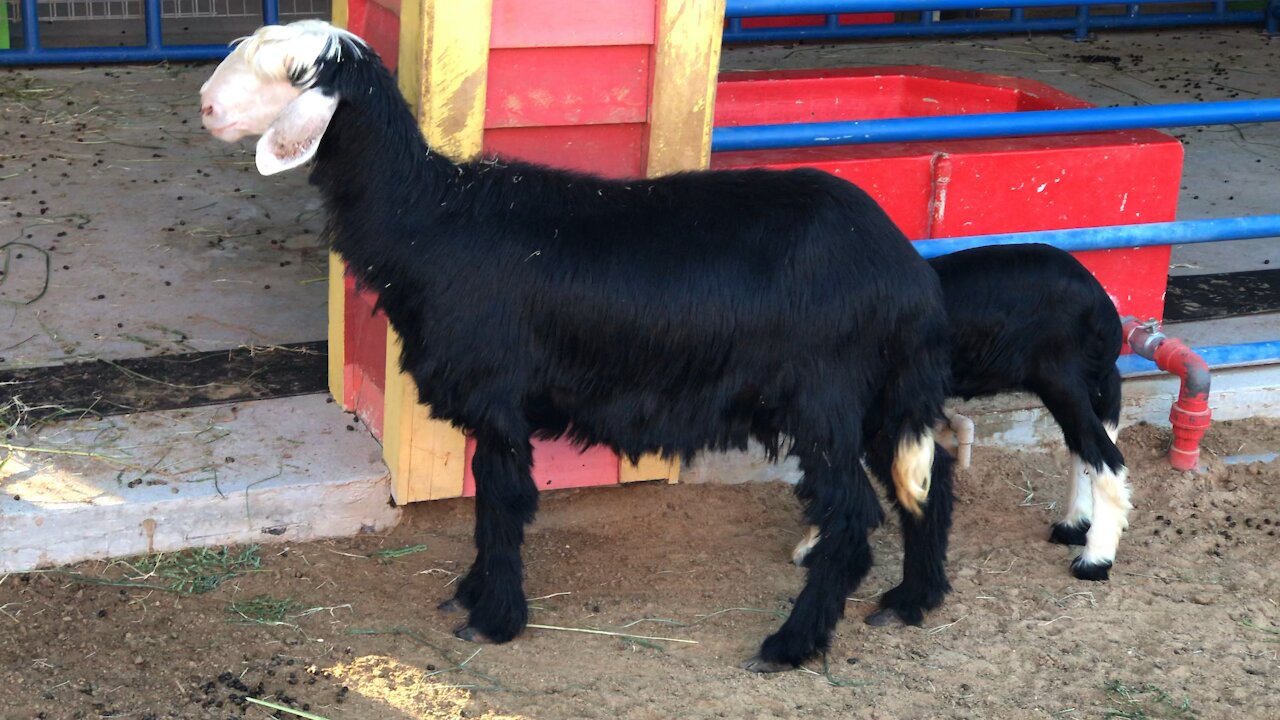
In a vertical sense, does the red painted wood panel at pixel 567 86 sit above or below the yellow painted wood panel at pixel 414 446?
above

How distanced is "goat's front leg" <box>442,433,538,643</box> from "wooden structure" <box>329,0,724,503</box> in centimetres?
24

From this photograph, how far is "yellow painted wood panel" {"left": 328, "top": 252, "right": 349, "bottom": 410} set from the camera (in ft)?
14.5

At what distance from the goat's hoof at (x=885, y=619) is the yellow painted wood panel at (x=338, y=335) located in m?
1.74

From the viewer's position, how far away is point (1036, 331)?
3930 mm

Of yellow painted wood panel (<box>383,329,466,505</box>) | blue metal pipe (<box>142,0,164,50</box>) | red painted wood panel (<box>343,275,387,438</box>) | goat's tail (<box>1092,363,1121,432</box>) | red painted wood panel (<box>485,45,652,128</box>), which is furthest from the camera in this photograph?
blue metal pipe (<box>142,0,164,50</box>)

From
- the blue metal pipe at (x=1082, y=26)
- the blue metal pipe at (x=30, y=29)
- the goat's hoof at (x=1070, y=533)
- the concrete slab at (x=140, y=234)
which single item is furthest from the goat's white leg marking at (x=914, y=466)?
the blue metal pipe at (x=1082, y=26)

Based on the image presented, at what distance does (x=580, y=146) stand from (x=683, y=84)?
0.33 m

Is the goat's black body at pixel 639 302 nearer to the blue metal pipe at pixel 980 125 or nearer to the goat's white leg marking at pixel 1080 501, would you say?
the blue metal pipe at pixel 980 125

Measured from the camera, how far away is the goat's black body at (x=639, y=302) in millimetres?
3416

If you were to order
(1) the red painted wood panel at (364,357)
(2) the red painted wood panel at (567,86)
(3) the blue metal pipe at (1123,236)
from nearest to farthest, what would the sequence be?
(2) the red painted wood panel at (567,86)
(1) the red painted wood panel at (364,357)
(3) the blue metal pipe at (1123,236)

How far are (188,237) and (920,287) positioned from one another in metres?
3.50

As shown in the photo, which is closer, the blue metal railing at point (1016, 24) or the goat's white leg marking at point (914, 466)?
the goat's white leg marking at point (914, 466)

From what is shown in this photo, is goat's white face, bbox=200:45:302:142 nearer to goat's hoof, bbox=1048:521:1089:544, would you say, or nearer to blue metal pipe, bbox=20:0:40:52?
goat's hoof, bbox=1048:521:1089:544

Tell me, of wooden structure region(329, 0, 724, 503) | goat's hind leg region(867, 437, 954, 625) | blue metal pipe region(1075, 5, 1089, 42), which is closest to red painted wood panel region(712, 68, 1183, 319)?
wooden structure region(329, 0, 724, 503)
